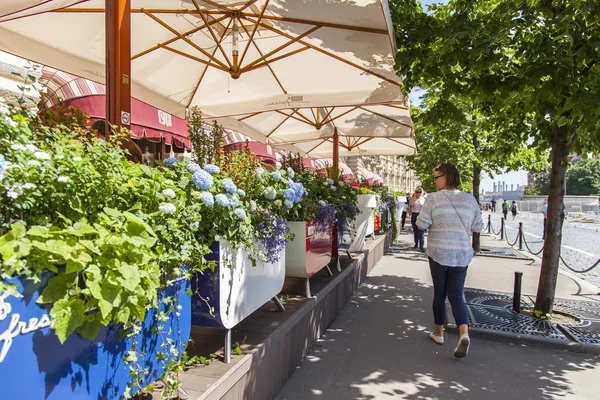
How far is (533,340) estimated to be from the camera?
4336 millimetres

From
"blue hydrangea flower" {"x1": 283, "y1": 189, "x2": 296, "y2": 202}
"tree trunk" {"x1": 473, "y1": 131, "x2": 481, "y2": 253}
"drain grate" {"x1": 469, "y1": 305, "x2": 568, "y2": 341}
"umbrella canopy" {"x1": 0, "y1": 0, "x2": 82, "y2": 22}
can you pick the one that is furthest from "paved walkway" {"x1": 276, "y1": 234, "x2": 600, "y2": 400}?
"tree trunk" {"x1": 473, "y1": 131, "x2": 481, "y2": 253}

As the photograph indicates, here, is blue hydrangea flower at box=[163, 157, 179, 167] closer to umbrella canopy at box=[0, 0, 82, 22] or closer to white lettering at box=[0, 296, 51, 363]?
white lettering at box=[0, 296, 51, 363]

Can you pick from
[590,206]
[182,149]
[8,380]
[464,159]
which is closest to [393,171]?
[590,206]

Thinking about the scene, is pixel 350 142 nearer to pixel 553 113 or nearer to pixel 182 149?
pixel 182 149

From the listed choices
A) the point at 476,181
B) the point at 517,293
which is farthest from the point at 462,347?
the point at 476,181

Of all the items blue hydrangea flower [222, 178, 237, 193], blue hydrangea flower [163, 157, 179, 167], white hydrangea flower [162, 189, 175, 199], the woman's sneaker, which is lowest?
the woman's sneaker

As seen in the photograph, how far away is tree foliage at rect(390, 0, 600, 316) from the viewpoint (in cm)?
376

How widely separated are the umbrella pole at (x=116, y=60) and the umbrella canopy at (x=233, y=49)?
2.06 ft

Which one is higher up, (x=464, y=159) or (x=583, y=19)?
(x=583, y=19)

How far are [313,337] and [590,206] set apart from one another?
4955 cm

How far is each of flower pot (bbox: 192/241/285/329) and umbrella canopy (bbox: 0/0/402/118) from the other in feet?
8.13

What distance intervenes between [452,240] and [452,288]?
49cm

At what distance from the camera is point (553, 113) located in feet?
13.6

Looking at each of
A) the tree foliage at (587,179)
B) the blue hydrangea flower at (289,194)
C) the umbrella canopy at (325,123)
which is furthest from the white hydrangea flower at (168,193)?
the tree foliage at (587,179)
